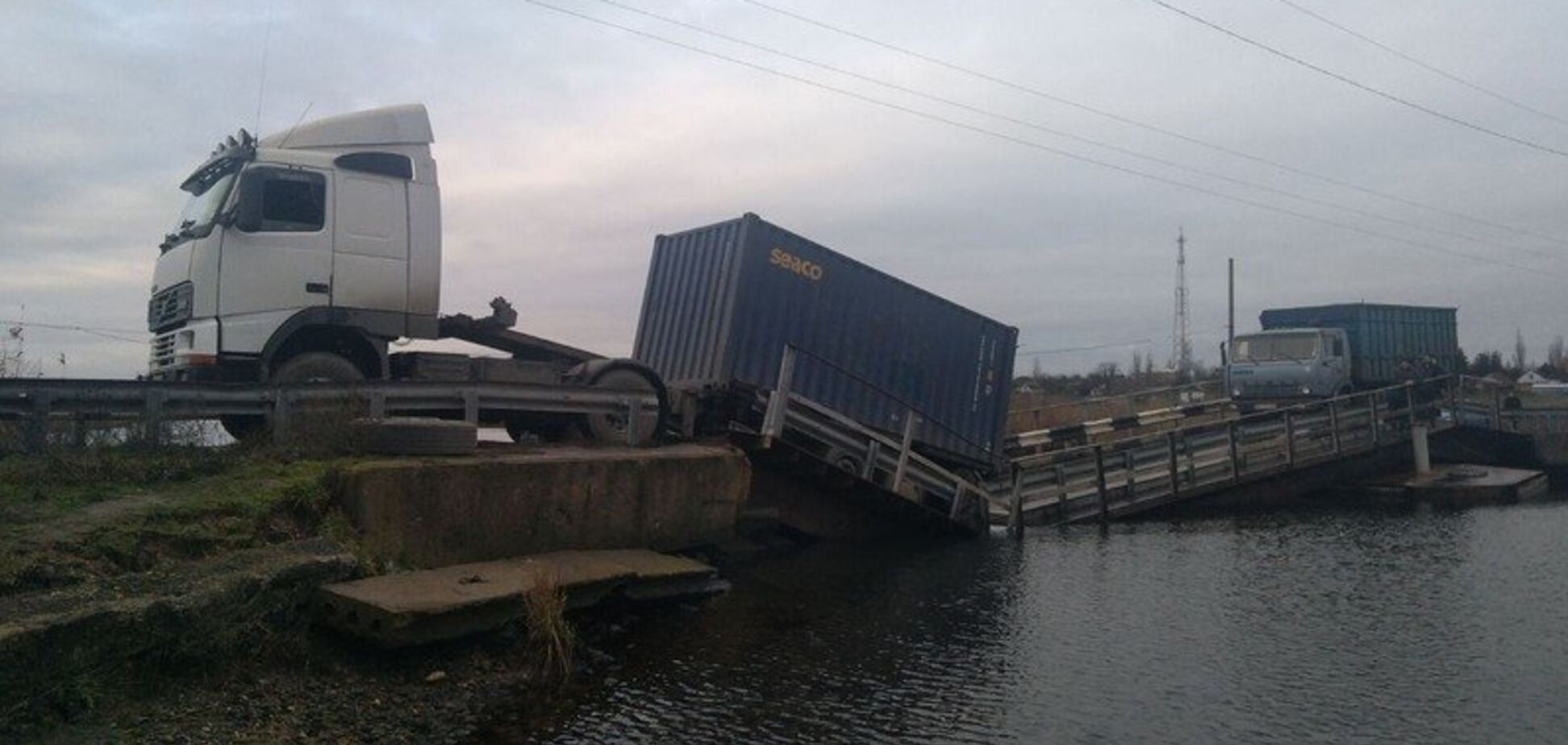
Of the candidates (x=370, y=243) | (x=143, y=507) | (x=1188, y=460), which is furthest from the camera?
(x=1188, y=460)

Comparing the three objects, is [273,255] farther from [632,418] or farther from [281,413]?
[632,418]

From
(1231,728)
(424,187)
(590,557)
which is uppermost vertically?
(424,187)

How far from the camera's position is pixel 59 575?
6.10 meters

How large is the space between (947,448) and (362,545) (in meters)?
9.16

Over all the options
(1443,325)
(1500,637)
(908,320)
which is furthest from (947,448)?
(1443,325)

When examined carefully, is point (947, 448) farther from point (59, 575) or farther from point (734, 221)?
Result: point (59, 575)

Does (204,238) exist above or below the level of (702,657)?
above

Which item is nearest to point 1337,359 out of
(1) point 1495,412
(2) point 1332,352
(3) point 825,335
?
(2) point 1332,352

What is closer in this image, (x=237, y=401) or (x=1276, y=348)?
(x=237, y=401)

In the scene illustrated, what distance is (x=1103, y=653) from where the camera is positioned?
8969 millimetres

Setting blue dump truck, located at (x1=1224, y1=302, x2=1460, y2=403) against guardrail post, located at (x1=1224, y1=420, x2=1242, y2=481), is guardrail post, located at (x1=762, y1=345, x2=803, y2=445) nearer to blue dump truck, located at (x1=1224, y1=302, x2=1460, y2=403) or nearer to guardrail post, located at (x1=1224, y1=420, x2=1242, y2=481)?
guardrail post, located at (x1=1224, y1=420, x2=1242, y2=481)

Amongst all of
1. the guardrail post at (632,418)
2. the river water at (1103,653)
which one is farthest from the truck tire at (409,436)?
the guardrail post at (632,418)

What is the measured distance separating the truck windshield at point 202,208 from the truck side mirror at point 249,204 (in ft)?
1.04

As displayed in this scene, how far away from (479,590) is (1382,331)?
24.7 meters
